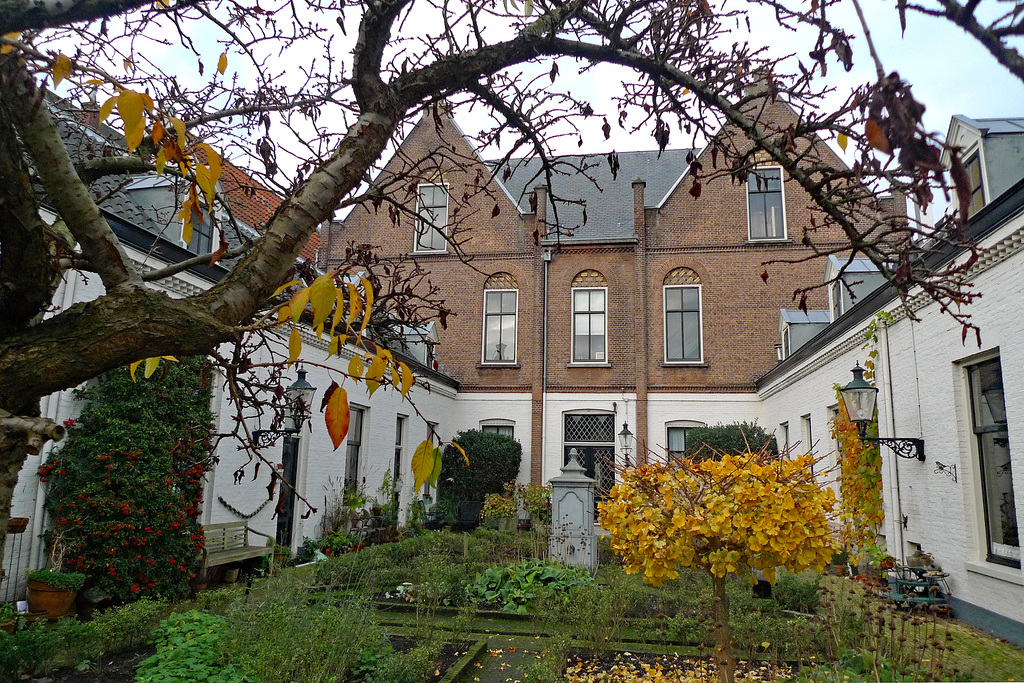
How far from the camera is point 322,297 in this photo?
1146 mm

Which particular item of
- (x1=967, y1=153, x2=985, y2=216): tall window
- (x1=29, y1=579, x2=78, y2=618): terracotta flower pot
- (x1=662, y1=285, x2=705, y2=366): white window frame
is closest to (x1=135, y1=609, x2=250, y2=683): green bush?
(x1=29, y1=579, x2=78, y2=618): terracotta flower pot

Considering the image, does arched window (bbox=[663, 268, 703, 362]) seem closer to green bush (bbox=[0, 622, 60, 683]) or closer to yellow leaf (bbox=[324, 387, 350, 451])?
green bush (bbox=[0, 622, 60, 683])

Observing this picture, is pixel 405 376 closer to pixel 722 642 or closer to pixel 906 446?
pixel 722 642

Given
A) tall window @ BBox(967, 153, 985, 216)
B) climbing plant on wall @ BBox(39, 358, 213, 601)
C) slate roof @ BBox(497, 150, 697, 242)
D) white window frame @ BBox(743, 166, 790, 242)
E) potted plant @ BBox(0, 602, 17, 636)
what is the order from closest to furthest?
potted plant @ BBox(0, 602, 17, 636) < climbing plant on wall @ BBox(39, 358, 213, 601) < tall window @ BBox(967, 153, 985, 216) < white window frame @ BBox(743, 166, 790, 242) < slate roof @ BBox(497, 150, 697, 242)

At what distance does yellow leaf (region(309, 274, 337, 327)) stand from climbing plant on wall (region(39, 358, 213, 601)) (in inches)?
230

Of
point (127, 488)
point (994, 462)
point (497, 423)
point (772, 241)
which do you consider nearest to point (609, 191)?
point (772, 241)

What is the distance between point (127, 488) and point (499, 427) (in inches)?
487

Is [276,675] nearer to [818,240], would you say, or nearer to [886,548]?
[886,548]

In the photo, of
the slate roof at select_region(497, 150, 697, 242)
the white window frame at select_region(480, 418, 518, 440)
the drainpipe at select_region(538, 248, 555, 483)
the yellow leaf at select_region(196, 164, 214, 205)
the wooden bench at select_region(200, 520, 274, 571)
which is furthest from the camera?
the slate roof at select_region(497, 150, 697, 242)

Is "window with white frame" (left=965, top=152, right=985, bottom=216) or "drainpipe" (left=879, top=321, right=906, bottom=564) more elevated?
"window with white frame" (left=965, top=152, right=985, bottom=216)

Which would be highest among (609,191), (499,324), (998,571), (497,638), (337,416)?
(609,191)

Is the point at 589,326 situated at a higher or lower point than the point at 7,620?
higher

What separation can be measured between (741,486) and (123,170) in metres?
3.84

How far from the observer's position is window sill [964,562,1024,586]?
5.88 m
